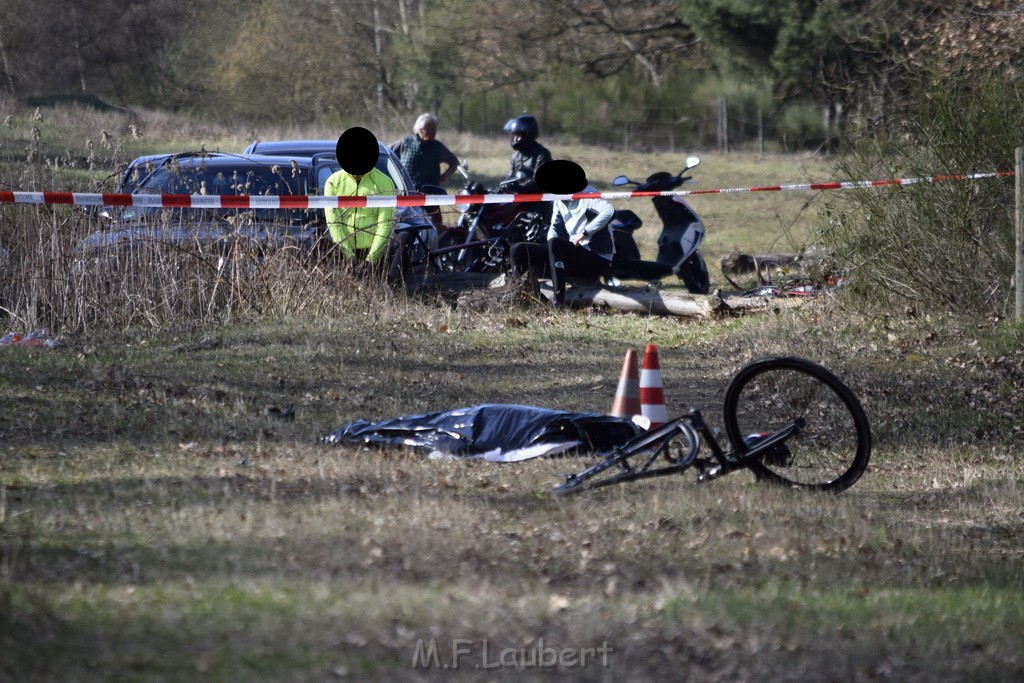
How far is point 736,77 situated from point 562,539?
125 feet

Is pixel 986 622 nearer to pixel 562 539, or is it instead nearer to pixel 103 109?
pixel 562 539

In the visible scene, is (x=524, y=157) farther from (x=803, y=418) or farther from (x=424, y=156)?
(x=803, y=418)

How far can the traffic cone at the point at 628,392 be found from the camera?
7.28m

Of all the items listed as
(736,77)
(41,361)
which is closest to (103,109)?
(41,361)

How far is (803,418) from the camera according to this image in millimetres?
6359

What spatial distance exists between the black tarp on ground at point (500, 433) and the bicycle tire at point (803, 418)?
0.80m

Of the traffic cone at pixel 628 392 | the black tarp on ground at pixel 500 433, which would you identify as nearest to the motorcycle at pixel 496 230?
the black tarp on ground at pixel 500 433

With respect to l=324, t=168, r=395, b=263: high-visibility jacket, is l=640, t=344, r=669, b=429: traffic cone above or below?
below

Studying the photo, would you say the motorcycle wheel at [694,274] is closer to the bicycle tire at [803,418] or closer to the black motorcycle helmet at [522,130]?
the black motorcycle helmet at [522,130]

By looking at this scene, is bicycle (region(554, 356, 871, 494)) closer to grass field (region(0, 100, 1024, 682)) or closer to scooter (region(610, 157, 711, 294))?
grass field (region(0, 100, 1024, 682))

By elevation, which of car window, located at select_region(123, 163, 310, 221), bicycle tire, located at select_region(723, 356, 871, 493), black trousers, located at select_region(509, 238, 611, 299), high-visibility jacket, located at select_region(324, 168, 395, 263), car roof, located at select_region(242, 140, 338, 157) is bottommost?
bicycle tire, located at select_region(723, 356, 871, 493)

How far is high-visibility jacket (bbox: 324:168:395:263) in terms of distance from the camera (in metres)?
12.7

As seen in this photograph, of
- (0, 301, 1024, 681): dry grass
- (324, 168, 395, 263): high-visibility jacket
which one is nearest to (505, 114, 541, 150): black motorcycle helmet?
(324, 168, 395, 263): high-visibility jacket

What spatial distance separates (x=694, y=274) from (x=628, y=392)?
24.8ft
